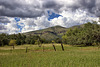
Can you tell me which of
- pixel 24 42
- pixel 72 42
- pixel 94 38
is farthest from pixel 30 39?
pixel 94 38

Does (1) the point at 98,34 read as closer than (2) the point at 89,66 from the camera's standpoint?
No

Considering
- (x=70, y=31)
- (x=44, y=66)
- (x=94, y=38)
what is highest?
(x=70, y=31)

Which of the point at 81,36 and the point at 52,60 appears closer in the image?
the point at 52,60

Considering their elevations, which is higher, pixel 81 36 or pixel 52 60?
pixel 81 36

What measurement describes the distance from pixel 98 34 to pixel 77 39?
55.1 meters

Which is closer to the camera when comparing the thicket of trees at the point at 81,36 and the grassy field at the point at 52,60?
the grassy field at the point at 52,60

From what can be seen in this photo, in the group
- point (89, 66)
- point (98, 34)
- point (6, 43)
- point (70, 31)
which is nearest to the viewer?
point (89, 66)

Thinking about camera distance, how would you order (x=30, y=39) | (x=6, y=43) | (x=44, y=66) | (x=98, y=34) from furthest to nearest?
(x=30, y=39) < (x=6, y=43) < (x=98, y=34) < (x=44, y=66)

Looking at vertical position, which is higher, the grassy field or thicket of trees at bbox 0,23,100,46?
thicket of trees at bbox 0,23,100,46

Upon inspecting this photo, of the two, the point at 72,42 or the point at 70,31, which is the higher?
the point at 70,31

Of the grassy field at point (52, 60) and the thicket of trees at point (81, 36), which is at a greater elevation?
the thicket of trees at point (81, 36)

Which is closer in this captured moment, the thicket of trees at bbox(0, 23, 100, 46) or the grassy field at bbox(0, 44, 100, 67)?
the grassy field at bbox(0, 44, 100, 67)

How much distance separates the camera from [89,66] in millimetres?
12789

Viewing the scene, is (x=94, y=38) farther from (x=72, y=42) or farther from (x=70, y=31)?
(x=70, y=31)
